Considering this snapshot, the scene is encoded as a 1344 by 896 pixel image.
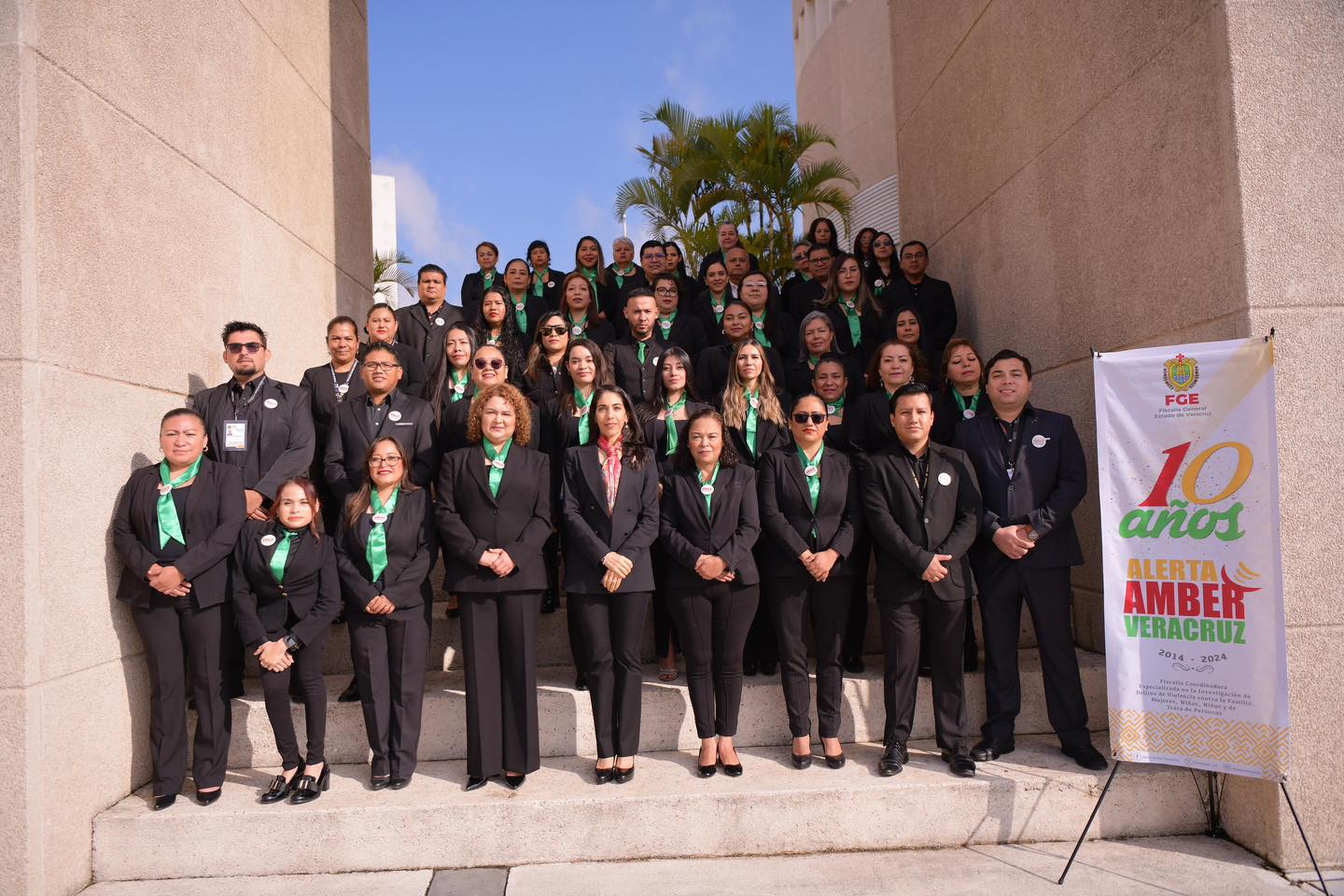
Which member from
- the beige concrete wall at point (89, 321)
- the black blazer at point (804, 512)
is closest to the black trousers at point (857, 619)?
the black blazer at point (804, 512)

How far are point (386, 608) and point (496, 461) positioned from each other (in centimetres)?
97

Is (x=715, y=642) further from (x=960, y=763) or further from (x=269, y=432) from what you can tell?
(x=269, y=432)

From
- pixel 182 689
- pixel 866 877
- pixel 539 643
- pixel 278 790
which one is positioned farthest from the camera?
pixel 539 643

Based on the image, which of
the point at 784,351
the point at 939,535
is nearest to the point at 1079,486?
the point at 939,535

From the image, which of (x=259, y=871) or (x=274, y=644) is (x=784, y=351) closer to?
(x=274, y=644)

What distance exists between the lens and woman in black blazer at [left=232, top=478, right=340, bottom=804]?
179 inches

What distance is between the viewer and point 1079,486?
471 cm

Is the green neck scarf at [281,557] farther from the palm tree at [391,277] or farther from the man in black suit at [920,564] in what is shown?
the palm tree at [391,277]

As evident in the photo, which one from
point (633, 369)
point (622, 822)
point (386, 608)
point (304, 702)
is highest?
point (633, 369)

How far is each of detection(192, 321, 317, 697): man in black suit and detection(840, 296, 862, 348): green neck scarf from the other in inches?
167

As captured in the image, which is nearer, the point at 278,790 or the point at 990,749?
the point at 278,790

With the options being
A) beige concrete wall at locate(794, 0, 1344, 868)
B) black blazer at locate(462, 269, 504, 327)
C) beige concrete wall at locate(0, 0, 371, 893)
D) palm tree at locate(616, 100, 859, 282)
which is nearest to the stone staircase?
beige concrete wall at locate(0, 0, 371, 893)

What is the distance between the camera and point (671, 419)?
17.9ft

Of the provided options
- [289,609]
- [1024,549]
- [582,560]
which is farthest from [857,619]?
[289,609]
